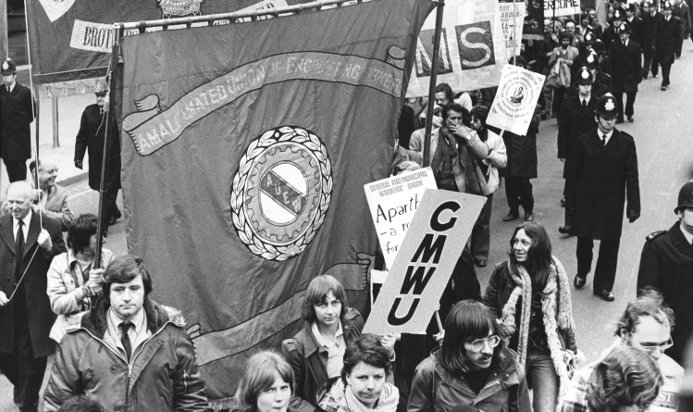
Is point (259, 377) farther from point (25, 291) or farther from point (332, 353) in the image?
point (25, 291)

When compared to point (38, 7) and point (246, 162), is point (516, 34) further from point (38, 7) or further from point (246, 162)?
point (246, 162)

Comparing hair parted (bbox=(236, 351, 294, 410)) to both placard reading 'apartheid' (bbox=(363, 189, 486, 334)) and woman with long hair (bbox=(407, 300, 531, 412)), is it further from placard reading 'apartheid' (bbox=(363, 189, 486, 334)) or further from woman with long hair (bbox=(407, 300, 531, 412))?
placard reading 'apartheid' (bbox=(363, 189, 486, 334))

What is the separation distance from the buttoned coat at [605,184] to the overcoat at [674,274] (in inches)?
122

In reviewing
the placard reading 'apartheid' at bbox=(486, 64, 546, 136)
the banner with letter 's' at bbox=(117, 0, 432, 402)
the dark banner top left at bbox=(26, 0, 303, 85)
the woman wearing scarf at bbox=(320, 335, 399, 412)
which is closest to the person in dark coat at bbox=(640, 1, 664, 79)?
the placard reading 'apartheid' at bbox=(486, 64, 546, 136)

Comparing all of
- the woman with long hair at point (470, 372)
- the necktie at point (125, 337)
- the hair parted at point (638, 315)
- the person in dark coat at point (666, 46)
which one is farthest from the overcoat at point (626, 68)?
the necktie at point (125, 337)

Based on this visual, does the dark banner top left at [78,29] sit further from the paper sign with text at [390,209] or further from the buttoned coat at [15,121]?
the buttoned coat at [15,121]

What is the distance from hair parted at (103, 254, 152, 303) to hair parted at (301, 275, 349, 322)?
3.08ft

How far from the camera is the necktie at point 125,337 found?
530 cm

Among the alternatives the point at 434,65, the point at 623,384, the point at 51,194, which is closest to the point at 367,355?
the point at 623,384

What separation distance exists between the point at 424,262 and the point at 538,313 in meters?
1.12

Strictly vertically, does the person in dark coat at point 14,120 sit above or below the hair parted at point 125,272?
below

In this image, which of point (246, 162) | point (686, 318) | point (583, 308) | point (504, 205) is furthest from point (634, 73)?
point (246, 162)

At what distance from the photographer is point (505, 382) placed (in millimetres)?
5473

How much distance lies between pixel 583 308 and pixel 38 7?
17.1ft
